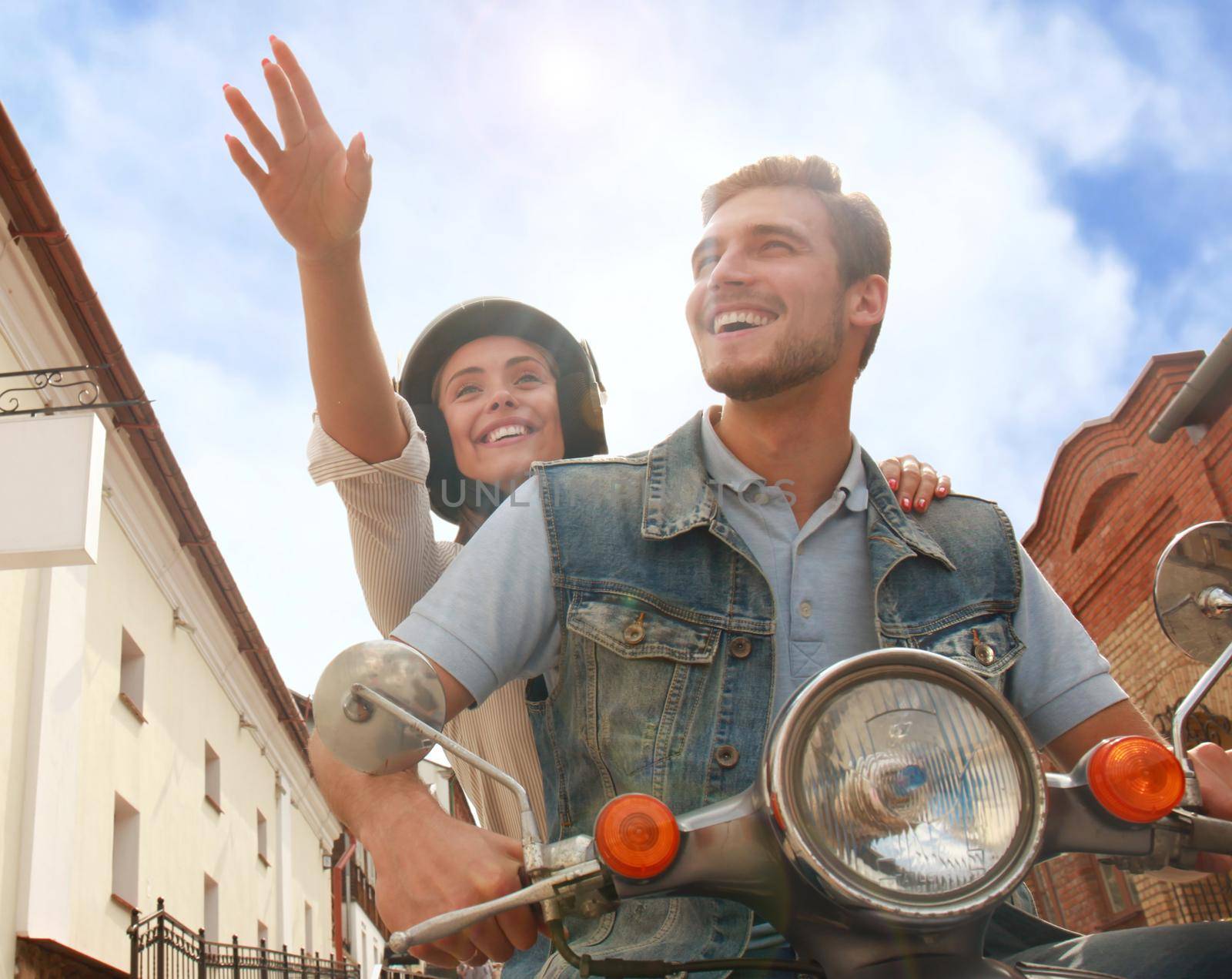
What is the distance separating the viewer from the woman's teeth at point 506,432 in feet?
10.7

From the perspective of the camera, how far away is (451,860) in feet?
4.11

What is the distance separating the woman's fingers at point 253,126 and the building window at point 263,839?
810 inches

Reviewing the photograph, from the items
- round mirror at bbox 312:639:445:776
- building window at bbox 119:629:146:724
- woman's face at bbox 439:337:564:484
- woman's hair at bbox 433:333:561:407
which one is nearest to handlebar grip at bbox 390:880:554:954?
round mirror at bbox 312:639:445:776

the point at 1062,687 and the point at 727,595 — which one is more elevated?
the point at 727,595

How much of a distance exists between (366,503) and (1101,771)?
183cm

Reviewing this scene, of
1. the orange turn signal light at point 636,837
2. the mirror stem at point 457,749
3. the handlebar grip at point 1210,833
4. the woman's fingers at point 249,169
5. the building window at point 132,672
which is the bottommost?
the handlebar grip at point 1210,833

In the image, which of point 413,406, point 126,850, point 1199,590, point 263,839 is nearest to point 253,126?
point 1199,590

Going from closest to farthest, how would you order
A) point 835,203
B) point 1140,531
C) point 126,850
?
point 835,203 → point 1140,531 → point 126,850

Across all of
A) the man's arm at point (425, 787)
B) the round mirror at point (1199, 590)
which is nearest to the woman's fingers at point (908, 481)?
the round mirror at point (1199, 590)

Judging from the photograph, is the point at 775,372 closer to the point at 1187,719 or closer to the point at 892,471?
the point at 892,471

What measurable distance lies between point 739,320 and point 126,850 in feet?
45.8

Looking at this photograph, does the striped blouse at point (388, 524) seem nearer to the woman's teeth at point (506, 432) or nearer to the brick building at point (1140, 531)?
the woman's teeth at point (506, 432)

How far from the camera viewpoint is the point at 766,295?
1997 mm

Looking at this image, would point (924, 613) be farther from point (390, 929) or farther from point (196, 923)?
point (196, 923)
